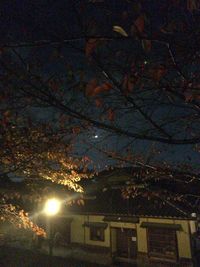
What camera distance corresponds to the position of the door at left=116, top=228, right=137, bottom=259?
22.9 metres

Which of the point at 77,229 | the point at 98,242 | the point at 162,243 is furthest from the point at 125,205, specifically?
the point at 77,229

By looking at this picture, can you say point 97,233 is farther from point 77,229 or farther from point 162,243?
point 162,243

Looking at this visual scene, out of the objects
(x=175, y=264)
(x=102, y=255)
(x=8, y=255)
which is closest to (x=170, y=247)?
(x=175, y=264)

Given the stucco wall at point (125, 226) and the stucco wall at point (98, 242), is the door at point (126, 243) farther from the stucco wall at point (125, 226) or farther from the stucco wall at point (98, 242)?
the stucco wall at point (98, 242)

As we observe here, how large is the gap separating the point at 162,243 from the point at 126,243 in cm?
349

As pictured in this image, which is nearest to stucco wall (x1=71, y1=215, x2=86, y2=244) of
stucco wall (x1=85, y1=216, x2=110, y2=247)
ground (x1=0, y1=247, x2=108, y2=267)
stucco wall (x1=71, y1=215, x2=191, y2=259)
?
stucco wall (x1=71, y1=215, x2=191, y2=259)

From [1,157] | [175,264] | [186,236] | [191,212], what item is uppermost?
[1,157]

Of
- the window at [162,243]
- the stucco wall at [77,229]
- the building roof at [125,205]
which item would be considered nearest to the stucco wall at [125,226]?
the stucco wall at [77,229]

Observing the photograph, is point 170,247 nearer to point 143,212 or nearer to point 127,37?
point 143,212

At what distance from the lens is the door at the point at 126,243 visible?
22875 mm

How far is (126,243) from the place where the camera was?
2339 cm

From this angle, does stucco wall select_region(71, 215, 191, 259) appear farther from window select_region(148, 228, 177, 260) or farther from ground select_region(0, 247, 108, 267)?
ground select_region(0, 247, 108, 267)

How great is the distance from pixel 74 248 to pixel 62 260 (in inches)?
110

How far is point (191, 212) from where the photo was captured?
20.1m
